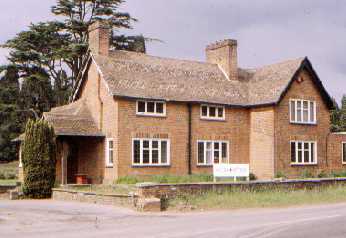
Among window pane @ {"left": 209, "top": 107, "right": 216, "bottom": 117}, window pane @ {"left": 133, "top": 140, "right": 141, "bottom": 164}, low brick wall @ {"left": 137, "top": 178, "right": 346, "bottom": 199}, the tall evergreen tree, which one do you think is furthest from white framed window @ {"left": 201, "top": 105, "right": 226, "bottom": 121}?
the tall evergreen tree

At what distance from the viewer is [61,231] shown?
14.6 meters

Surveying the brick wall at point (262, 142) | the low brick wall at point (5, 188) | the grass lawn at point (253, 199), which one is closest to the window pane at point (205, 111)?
the brick wall at point (262, 142)

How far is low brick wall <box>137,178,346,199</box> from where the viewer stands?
70.3 feet

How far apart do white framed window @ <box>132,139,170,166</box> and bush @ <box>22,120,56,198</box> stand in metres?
5.78

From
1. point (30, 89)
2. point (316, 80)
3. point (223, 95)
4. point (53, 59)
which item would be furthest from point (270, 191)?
point (30, 89)

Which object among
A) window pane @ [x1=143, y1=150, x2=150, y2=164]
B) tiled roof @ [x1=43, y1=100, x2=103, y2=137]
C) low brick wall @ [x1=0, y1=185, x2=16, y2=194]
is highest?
tiled roof @ [x1=43, y1=100, x2=103, y2=137]

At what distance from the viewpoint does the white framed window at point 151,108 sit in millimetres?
32219

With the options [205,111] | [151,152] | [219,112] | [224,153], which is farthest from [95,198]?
[219,112]

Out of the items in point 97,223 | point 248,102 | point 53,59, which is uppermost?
point 53,59

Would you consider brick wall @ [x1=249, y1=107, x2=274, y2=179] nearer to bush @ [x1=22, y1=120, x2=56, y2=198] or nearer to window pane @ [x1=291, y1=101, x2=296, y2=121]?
window pane @ [x1=291, y1=101, x2=296, y2=121]

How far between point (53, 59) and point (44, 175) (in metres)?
22.9

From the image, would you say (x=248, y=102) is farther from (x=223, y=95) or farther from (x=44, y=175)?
(x=44, y=175)

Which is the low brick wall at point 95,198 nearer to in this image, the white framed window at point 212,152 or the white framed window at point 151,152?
the white framed window at point 151,152

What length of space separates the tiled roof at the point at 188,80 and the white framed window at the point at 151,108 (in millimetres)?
566
